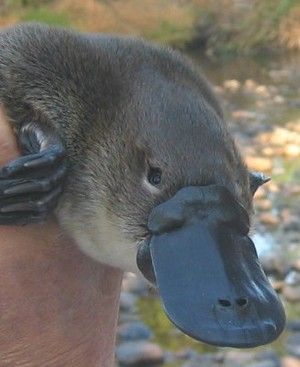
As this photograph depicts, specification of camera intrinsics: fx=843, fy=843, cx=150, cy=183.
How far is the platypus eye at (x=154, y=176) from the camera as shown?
39.2 inches

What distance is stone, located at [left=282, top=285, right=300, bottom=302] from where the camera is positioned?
8.87ft

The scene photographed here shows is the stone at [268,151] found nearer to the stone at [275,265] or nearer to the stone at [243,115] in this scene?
the stone at [243,115]

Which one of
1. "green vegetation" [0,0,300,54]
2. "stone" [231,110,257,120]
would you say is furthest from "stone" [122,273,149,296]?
"green vegetation" [0,0,300,54]

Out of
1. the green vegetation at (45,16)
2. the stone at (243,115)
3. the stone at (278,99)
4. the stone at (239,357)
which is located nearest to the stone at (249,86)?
the stone at (278,99)

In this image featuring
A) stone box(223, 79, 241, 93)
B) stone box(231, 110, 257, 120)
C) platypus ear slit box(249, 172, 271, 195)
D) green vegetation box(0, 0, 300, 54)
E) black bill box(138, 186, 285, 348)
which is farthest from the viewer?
green vegetation box(0, 0, 300, 54)

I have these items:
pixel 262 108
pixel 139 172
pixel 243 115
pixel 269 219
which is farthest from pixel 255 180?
pixel 262 108

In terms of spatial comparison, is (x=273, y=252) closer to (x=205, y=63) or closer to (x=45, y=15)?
(x=45, y=15)

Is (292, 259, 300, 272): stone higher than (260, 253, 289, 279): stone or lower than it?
lower

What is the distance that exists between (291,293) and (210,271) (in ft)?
6.22

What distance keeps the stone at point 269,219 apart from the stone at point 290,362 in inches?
45.0

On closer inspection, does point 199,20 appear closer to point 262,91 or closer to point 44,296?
point 262,91

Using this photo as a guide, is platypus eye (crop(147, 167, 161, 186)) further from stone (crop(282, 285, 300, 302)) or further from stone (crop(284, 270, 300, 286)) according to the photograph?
stone (crop(284, 270, 300, 286))

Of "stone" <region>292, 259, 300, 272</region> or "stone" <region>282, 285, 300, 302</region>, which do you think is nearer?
"stone" <region>282, 285, 300, 302</region>

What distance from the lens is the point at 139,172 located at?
3.39 ft
